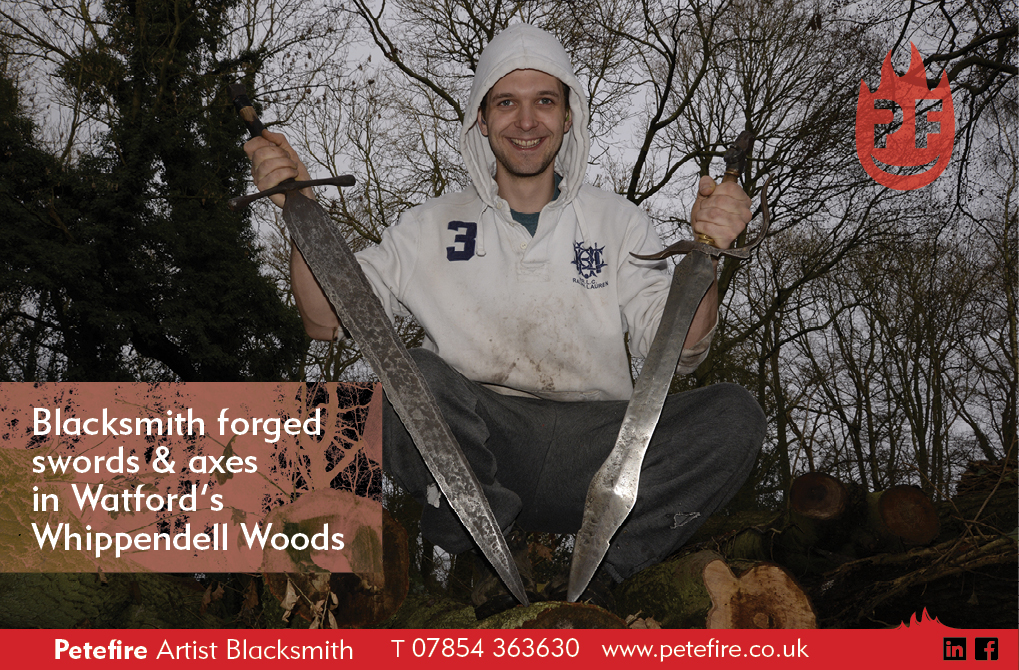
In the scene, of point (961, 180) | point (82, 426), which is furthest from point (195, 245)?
point (961, 180)

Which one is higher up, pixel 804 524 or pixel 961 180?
pixel 961 180

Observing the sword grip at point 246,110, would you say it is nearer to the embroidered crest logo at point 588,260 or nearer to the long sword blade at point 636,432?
the embroidered crest logo at point 588,260

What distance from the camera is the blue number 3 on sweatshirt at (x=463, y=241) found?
10.4 feet

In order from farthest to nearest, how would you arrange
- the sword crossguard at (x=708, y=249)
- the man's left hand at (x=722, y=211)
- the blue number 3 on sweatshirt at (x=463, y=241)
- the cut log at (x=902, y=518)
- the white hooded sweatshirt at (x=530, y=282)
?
1. the cut log at (x=902, y=518)
2. the blue number 3 on sweatshirt at (x=463, y=241)
3. the white hooded sweatshirt at (x=530, y=282)
4. the man's left hand at (x=722, y=211)
5. the sword crossguard at (x=708, y=249)

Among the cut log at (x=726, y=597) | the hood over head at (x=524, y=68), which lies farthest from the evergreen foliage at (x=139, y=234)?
the cut log at (x=726, y=597)

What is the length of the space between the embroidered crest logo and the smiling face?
433mm

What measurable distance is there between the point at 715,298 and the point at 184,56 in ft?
33.6

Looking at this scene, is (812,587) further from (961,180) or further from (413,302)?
(961,180)

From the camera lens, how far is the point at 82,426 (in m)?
4.48

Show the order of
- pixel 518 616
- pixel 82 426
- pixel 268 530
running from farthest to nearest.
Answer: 1. pixel 82 426
2. pixel 268 530
3. pixel 518 616

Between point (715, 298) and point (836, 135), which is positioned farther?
point (836, 135)

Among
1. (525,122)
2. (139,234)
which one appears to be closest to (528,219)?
(525,122)

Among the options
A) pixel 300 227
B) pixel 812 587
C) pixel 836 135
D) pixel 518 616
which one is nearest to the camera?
pixel 518 616

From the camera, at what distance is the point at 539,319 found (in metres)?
3.05
